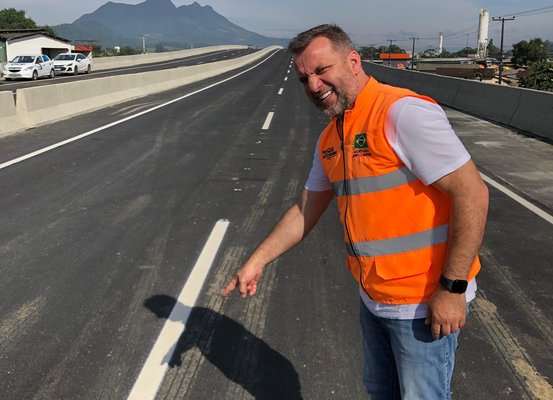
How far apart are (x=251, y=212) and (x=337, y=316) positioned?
9.14 feet

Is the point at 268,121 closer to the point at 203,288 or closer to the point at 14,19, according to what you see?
the point at 203,288

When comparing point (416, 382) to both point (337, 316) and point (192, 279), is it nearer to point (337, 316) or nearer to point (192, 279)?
point (337, 316)

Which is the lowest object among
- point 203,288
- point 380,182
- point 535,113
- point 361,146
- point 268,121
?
point 203,288

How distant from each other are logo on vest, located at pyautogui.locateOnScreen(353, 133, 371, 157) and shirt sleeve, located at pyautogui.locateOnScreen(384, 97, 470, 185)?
100 mm

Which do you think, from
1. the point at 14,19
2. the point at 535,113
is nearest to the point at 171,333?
the point at 535,113

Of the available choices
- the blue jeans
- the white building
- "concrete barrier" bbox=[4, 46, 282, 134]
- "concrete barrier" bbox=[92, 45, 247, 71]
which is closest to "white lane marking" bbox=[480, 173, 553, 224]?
the blue jeans

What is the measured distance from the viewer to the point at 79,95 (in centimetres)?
1577

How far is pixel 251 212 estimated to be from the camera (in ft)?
21.3

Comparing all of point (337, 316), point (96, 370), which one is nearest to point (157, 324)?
point (96, 370)

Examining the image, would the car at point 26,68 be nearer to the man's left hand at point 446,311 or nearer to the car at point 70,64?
the car at point 70,64

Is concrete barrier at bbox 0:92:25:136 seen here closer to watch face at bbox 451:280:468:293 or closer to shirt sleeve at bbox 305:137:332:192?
shirt sleeve at bbox 305:137:332:192

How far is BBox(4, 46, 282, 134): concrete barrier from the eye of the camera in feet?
42.3

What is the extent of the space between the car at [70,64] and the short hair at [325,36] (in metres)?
38.5

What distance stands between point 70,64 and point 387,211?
128 ft
